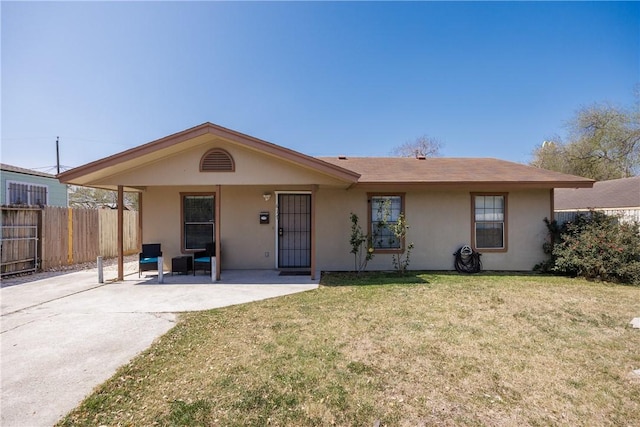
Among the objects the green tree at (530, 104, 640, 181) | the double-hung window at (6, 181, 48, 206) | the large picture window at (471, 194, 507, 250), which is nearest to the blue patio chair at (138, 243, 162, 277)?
the double-hung window at (6, 181, 48, 206)

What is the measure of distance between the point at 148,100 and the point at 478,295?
44.7 feet

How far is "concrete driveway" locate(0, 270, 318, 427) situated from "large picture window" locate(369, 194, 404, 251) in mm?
2618

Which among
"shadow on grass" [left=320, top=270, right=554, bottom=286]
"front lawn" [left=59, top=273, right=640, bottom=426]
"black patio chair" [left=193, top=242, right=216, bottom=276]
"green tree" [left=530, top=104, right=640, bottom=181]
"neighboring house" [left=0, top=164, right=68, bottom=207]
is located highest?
"green tree" [left=530, top=104, right=640, bottom=181]

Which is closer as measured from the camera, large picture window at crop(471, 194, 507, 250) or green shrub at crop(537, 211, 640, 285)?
green shrub at crop(537, 211, 640, 285)

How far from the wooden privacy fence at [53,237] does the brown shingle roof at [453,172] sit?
903 centimetres

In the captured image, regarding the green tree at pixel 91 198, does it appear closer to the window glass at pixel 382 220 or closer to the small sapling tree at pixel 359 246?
the small sapling tree at pixel 359 246

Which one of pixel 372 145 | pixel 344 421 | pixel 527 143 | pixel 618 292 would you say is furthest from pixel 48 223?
pixel 527 143

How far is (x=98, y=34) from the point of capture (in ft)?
27.7

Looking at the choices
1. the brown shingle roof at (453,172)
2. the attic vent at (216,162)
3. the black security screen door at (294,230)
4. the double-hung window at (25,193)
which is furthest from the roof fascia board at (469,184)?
the double-hung window at (25,193)

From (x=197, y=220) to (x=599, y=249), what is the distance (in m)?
11.1

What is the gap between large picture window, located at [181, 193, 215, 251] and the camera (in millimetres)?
9039

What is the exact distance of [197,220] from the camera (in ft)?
29.7

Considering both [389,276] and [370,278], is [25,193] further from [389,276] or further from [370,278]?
[389,276]

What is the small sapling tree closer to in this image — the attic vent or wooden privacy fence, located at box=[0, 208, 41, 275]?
the attic vent
